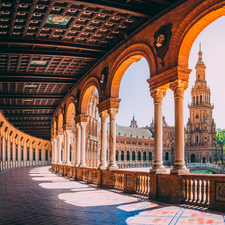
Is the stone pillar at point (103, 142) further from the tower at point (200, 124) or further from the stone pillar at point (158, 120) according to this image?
the tower at point (200, 124)

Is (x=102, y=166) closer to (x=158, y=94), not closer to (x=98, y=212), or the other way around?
(x=158, y=94)

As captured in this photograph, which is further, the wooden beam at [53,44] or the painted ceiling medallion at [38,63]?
the painted ceiling medallion at [38,63]

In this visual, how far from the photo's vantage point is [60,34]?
1325 cm

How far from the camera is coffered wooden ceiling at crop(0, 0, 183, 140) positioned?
10.6 meters

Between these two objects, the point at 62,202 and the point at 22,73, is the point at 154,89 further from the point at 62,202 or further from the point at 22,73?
the point at 22,73

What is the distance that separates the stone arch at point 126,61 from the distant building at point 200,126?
91.3 m

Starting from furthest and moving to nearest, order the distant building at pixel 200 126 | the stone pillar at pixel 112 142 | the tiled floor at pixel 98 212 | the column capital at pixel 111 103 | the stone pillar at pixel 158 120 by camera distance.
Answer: the distant building at pixel 200 126
the column capital at pixel 111 103
the stone pillar at pixel 112 142
the stone pillar at pixel 158 120
the tiled floor at pixel 98 212

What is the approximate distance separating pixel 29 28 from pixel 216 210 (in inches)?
385

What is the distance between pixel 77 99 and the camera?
20.8 meters

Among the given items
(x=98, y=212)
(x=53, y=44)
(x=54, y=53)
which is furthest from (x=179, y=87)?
(x=54, y=53)

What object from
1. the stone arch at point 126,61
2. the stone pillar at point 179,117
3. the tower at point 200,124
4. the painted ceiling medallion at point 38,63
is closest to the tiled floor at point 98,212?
the stone pillar at point 179,117

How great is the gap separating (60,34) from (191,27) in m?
6.23

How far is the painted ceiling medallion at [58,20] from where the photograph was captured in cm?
1168

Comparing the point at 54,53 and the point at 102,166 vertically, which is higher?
the point at 54,53
